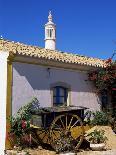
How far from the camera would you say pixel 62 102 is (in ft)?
55.4

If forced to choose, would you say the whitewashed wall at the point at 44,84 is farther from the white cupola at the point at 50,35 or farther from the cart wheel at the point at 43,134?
the white cupola at the point at 50,35

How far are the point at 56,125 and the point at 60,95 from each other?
2854 millimetres

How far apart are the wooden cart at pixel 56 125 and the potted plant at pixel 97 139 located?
45 cm

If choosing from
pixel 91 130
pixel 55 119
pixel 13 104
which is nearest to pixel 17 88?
pixel 13 104

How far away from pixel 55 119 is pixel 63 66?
11.2 feet

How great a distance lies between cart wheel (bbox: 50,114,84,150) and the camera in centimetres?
1389

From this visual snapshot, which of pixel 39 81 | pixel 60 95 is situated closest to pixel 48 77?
pixel 39 81

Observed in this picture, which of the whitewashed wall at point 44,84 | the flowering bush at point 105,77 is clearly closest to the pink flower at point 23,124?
the whitewashed wall at point 44,84

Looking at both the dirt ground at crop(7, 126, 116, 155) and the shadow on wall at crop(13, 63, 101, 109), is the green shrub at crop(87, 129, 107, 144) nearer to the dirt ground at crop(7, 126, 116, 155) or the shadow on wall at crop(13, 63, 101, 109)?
the dirt ground at crop(7, 126, 116, 155)

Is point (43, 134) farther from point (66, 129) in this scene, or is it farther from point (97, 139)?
point (97, 139)

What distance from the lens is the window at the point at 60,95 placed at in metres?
16.5

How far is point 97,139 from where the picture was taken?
47.8ft

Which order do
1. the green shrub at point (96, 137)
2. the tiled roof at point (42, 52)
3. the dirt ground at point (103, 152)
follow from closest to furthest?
the dirt ground at point (103, 152) → the green shrub at point (96, 137) → the tiled roof at point (42, 52)

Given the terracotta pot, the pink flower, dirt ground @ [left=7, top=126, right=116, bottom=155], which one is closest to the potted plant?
the terracotta pot
